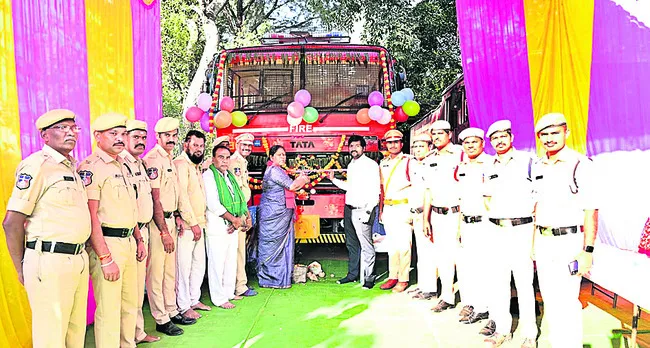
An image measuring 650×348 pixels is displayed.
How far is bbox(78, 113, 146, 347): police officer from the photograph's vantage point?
3.37 meters

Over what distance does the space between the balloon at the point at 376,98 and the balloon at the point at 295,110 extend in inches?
35.3

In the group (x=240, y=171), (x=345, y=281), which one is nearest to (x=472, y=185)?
(x=345, y=281)

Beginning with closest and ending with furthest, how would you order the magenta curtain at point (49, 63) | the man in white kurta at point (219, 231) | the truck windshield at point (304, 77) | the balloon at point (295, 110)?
the magenta curtain at point (49, 63) → the man in white kurta at point (219, 231) → the balloon at point (295, 110) → the truck windshield at point (304, 77)

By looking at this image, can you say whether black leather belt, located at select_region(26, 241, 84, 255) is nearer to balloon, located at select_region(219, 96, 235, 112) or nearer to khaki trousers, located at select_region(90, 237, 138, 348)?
khaki trousers, located at select_region(90, 237, 138, 348)

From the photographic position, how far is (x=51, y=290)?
2.90 meters

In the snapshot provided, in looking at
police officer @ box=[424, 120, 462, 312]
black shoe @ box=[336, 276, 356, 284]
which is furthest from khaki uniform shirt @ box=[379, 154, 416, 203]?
black shoe @ box=[336, 276, 356, 284]

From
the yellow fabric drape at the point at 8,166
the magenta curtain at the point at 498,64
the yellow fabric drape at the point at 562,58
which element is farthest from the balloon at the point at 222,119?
the yellow fabric drape at the point at 562,58

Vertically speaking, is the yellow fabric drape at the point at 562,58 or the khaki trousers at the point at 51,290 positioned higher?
the yellow fabric drape at the point at 562,58

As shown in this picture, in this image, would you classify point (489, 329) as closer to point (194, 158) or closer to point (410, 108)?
point (194, 158)

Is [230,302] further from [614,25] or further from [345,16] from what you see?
[345,16]

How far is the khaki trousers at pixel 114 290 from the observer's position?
3.43m

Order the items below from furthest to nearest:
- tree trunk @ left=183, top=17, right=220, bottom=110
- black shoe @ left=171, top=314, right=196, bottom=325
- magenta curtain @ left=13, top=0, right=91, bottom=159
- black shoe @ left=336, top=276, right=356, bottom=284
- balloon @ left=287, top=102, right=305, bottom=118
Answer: tree trunk @ left=183, top=17, right=220, bottom=110, balloon @ left=287, top=102, right=305, bottom=118, black shoe @ left=336, top=276, right=356, bottom=284, black shoe @ left=171, top=314, right=196, bottom=325, magenta curtain @ left=13, top=0, right=91, bottom=159

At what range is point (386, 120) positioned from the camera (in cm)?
665

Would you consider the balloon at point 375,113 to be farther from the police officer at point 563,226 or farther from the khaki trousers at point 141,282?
the khaki trousers at point 141,282
